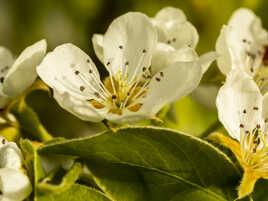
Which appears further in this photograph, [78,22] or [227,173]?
[78,22]

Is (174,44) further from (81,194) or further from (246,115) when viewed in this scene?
(81,194)

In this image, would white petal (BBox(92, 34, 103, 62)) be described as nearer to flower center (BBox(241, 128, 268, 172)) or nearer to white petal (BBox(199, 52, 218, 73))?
white petal (BBox(199, 52, 218, 73))

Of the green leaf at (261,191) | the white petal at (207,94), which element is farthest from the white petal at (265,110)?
the white petal at (207,94)

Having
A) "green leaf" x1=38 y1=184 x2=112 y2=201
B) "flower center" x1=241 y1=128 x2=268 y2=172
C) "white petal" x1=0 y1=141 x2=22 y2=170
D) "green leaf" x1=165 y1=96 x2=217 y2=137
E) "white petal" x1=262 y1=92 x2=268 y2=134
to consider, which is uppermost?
"white petal" x1=262 y1=92 x2=268 y2=134

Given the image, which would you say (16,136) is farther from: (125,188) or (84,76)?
(125,188)

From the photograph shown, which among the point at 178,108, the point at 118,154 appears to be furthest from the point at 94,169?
the point at 178,108

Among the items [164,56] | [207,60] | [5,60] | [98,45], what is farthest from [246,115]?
[5,60]

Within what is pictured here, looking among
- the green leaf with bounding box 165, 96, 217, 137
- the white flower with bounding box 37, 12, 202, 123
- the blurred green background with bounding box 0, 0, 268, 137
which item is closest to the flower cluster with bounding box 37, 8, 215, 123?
the white flower with bounding box 37, 12, 202, 123
